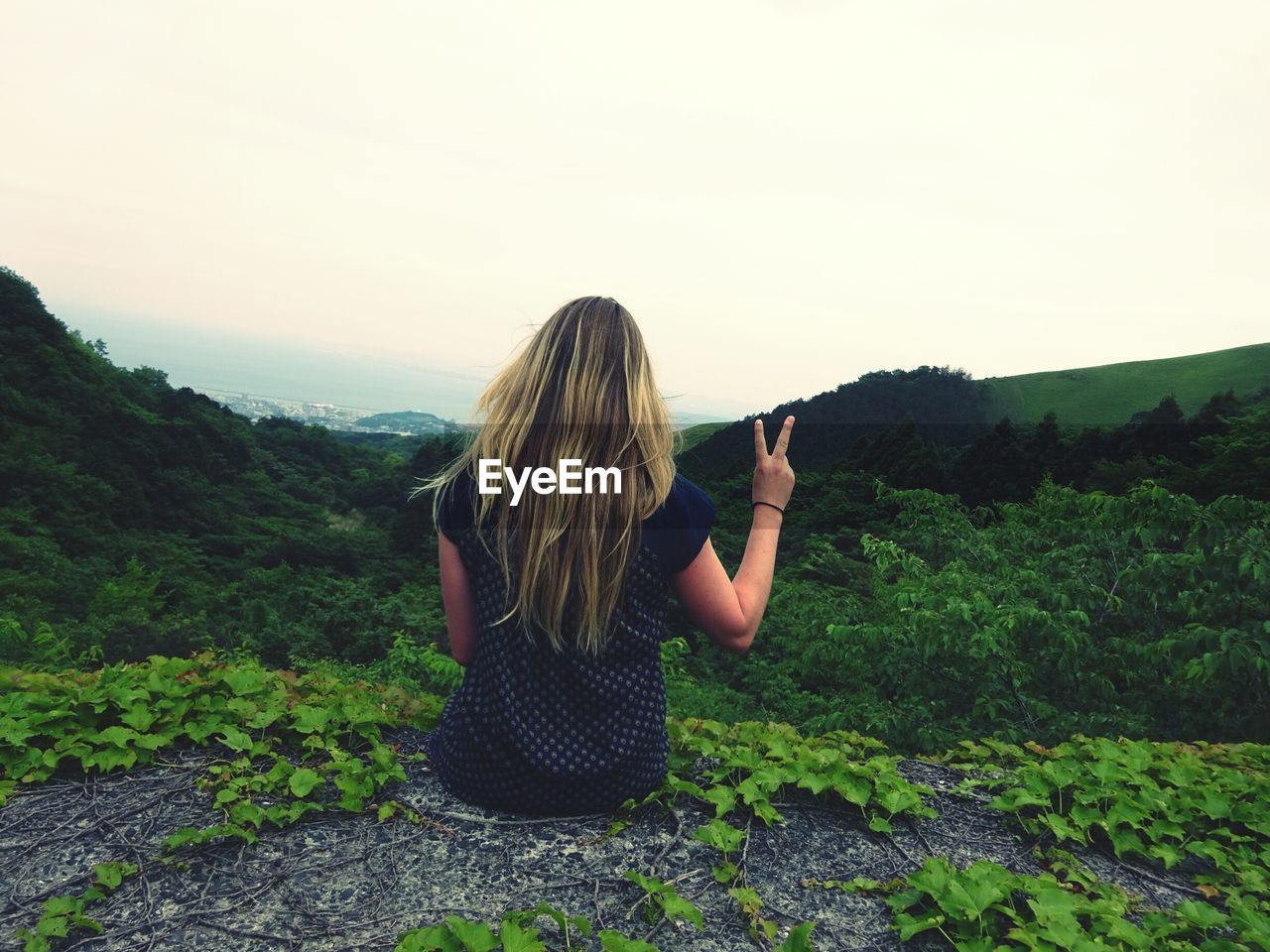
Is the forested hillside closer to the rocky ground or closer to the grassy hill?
the rocky ground

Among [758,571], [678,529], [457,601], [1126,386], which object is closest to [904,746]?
[758,571]

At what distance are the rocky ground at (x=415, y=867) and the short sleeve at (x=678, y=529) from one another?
0.97 metres

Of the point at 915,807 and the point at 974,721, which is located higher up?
the point at 915,807

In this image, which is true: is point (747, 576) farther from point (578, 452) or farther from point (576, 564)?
point (578, 452)

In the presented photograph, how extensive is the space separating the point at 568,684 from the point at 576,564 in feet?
1.29

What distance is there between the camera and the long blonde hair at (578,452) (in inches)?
75.3

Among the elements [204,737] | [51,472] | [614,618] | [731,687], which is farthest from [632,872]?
[51,472]

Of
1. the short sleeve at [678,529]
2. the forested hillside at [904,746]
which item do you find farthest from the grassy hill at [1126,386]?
the short sleeve at [678,529]

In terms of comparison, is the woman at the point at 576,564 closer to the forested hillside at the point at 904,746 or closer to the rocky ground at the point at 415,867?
the rocky ground at the point at 415,867

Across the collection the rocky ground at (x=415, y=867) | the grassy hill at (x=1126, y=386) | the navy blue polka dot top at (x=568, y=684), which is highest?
the grassy hill at (x=1126, y=386)

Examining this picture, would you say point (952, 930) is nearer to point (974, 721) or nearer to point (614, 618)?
point (614, 618)

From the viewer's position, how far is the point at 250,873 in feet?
6.96

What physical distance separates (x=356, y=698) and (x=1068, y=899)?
2.76 m

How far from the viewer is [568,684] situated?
2.09 metres
